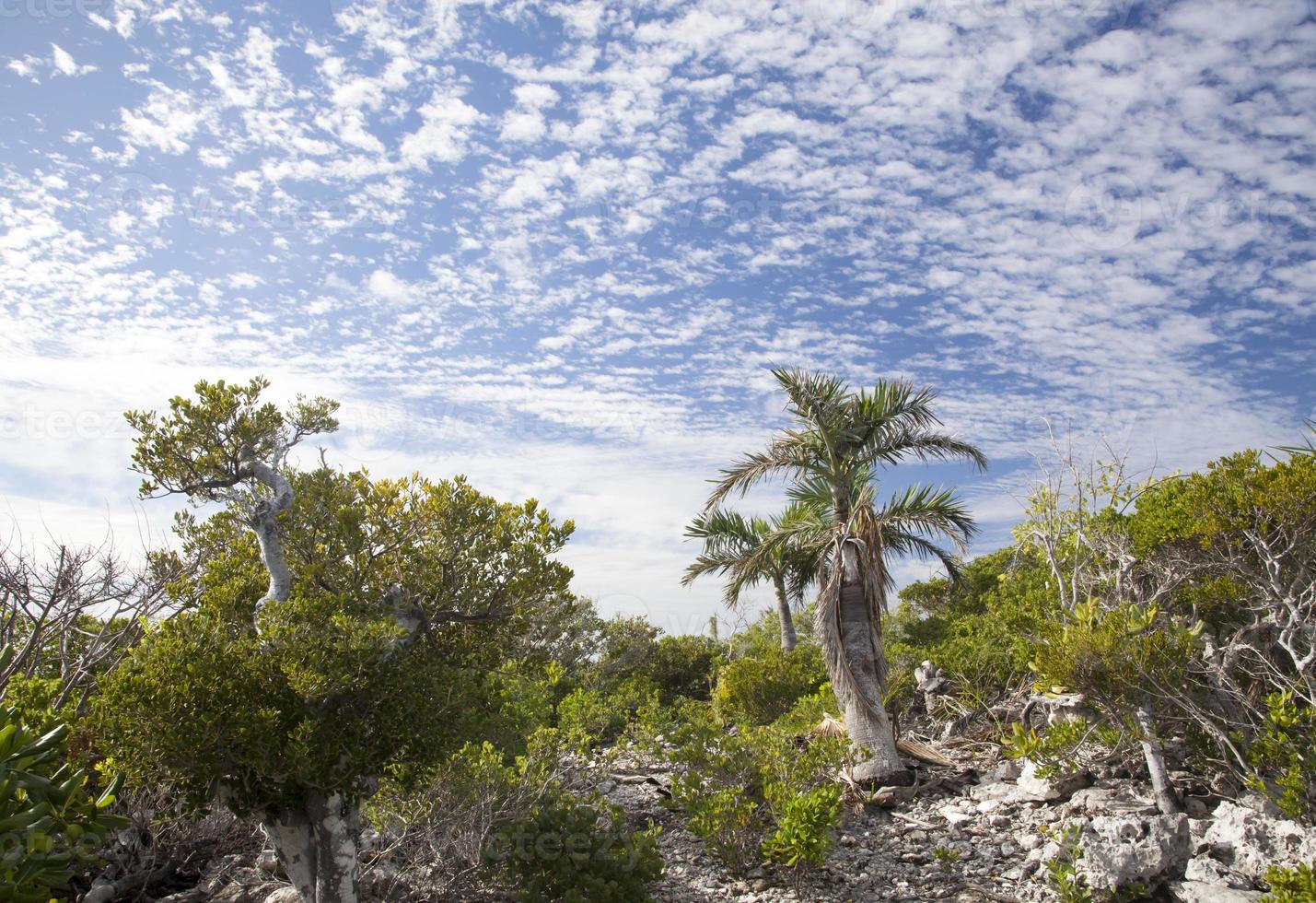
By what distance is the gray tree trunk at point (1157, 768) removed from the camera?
25.8 feet

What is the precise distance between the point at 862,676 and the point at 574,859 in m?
5.64

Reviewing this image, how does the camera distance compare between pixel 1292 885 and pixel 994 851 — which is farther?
pixel 994 851

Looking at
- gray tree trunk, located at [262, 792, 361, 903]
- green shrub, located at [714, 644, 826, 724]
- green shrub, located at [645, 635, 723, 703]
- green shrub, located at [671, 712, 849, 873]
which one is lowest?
green shrub, located at [645, 635, 723, 703]

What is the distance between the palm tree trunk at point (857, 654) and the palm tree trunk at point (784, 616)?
6.29m

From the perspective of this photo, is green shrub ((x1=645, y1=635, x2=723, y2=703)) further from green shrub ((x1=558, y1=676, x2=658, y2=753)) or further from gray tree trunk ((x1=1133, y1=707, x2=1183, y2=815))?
gray tree trunk ((x1=1133, y1=707, x2=1183, y2=815))

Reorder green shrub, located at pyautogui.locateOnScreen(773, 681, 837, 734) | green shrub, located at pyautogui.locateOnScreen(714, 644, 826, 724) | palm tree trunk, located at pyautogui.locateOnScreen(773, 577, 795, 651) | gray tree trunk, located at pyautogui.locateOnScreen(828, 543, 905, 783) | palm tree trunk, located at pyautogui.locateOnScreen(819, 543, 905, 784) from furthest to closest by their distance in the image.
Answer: palm tree trunk, located at pyautogui.locateOnScreen(773, 577, 795, 651)
green shrub, located at pyautogui.locateOnScreen(714, 644, 826, 724)
green shrub, located at pyautogui.locateOnScreen(773, 681, 837, 734)
palm tree trunk, located at pyautogui.locateOnScreen(819, 543, 905, 784)
gray tree trunk, located at pyautogui.locateOnScreen(828, 543, 905, 783)

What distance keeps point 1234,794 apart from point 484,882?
7.93m

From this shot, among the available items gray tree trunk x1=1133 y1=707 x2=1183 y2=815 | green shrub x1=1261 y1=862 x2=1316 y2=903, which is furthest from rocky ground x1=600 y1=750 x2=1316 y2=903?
green shrub x1=1261 y1=862 x2=1316 y2=903

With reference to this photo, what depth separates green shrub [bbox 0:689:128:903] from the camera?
362 centimetres

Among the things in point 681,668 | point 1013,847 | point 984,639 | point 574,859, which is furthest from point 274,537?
point 681,668

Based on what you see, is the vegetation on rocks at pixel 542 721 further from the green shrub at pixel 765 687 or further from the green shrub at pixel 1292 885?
the green shrub at pixel 765 687

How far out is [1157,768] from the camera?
26.2 feet

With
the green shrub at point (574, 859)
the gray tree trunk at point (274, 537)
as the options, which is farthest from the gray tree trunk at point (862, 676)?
the gray tree trunk at point (274, 537)

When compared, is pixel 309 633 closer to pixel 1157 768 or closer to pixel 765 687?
pixel 1157 768
